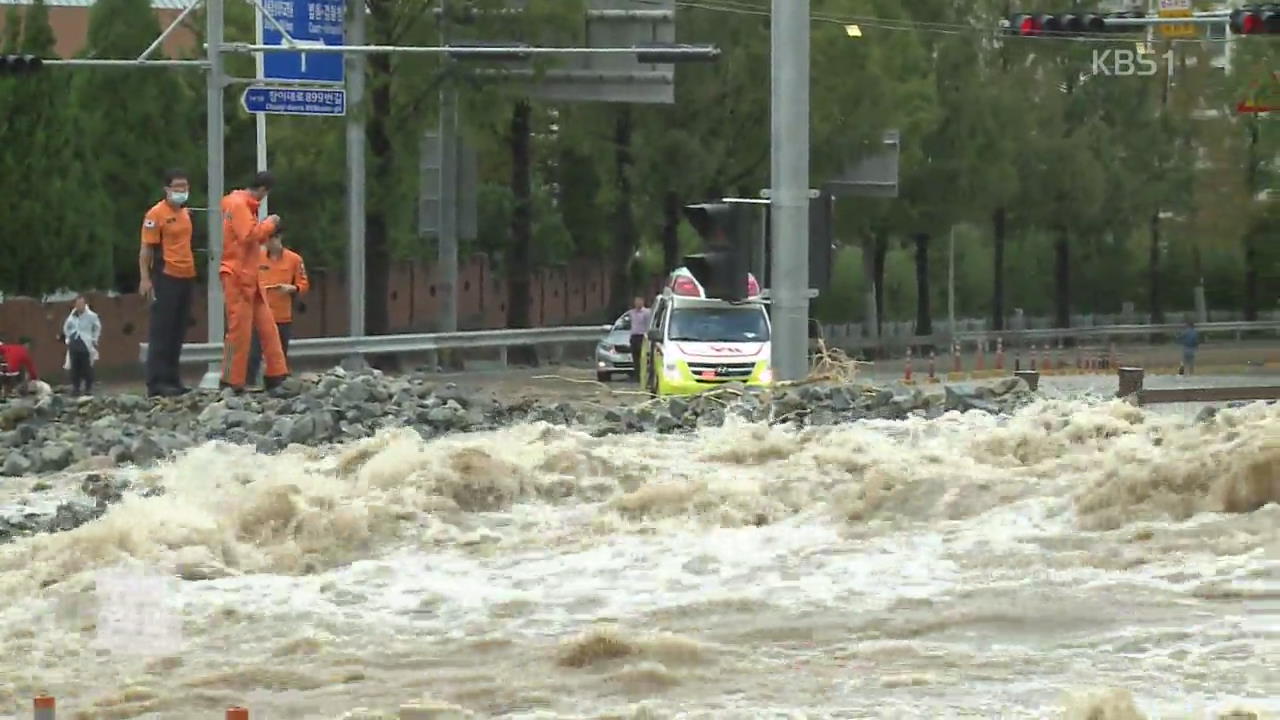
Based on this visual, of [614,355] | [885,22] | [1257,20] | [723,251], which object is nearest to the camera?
[723,251]

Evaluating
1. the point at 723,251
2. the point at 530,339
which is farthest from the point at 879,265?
the point at 723,251

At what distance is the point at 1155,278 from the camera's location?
84750 mm

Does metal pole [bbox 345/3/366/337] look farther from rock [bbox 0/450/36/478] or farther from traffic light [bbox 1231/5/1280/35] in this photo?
rock [bbox 0/450/36/478]

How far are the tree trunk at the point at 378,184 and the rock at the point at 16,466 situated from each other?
91.5 feet

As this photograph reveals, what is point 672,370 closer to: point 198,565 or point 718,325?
point 718,325

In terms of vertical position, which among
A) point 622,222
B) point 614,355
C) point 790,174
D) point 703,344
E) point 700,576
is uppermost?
point 622,222

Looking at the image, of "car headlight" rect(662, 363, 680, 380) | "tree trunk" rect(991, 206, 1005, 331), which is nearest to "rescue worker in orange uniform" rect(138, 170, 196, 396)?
"car headlight" rect(662, 363, 680, 380)

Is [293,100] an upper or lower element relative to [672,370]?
upper

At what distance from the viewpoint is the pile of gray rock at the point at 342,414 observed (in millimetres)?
22828

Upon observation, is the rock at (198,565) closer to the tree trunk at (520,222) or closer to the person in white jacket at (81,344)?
the person in white jacket at (81,344)

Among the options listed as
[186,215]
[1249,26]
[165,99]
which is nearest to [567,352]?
[165,99]

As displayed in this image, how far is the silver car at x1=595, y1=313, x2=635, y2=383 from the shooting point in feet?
163

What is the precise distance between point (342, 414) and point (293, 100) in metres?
17.6

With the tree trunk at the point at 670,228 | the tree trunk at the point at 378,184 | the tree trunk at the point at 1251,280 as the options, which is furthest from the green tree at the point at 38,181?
the tree trunk at the point at 1251,280
